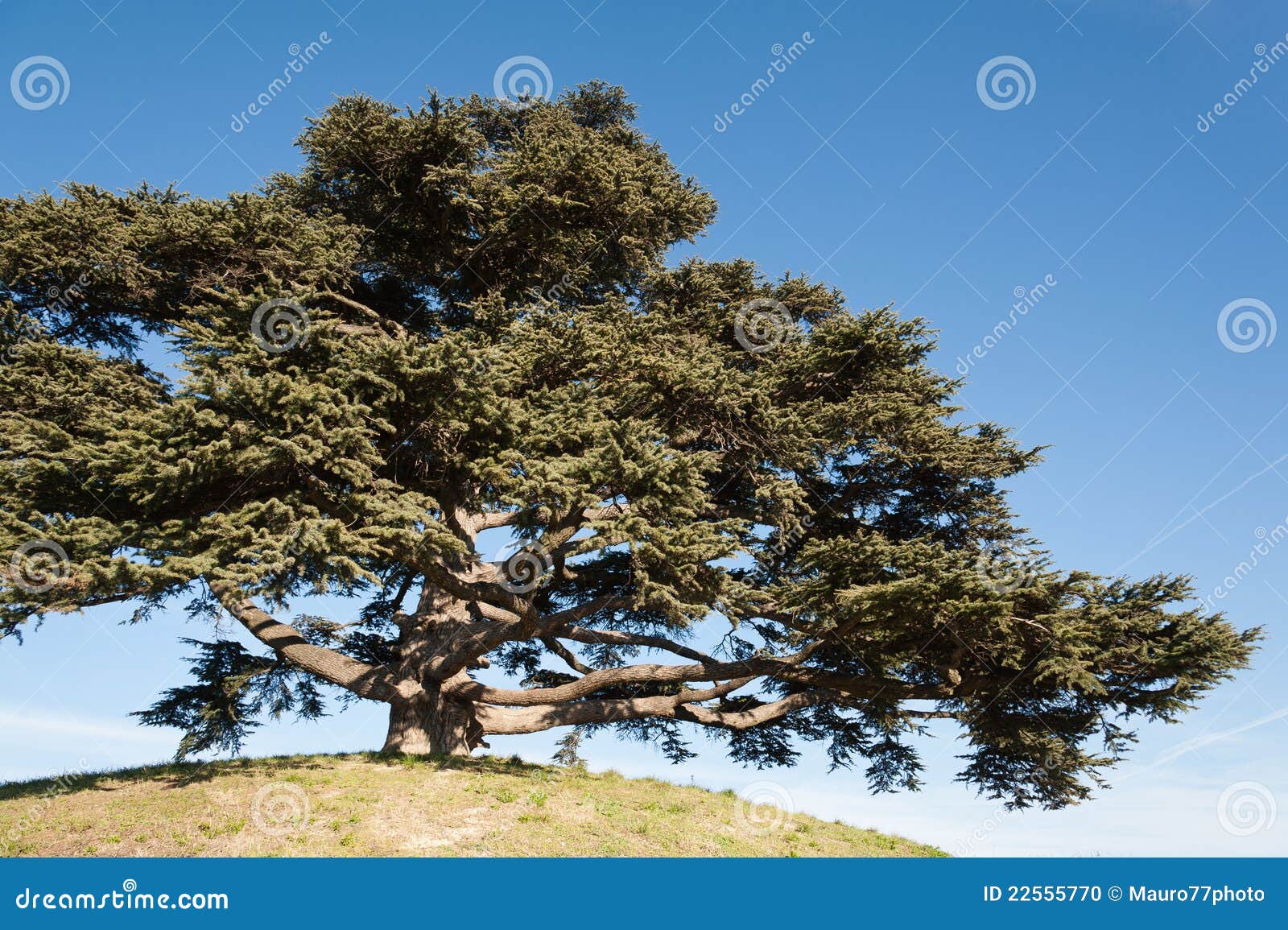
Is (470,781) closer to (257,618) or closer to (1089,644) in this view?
(257,618)

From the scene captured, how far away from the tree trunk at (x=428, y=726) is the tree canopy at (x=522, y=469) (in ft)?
0.26

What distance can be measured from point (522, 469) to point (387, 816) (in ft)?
18.3

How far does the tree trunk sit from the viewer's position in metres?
17.0

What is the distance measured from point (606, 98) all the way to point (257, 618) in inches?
589

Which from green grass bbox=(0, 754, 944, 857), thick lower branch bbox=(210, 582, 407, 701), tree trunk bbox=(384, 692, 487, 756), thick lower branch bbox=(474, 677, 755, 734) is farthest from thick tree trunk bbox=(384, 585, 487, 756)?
green grass bbox=(0, 754, 944, 857)

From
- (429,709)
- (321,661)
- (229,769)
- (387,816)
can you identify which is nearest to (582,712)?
(429,709)

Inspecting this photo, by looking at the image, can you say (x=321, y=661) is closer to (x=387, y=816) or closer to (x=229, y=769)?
(x=229, y=769)

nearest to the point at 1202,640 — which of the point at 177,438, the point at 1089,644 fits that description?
the point at 1089,644

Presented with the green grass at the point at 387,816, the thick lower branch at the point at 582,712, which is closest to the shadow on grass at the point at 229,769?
the green grass at the point at 387,816

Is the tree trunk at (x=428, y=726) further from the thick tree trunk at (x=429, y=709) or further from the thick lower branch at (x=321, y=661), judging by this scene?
the thick lower branch at (x=321, y=661)

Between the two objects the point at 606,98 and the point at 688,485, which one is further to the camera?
the point at 606,98

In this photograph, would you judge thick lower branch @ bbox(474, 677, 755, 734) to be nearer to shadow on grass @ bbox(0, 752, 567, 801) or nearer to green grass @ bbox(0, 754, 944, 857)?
shadow on grass @ bbox(0, 752, 567, 801)

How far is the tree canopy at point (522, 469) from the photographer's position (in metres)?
12.2

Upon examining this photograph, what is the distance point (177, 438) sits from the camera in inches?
464
